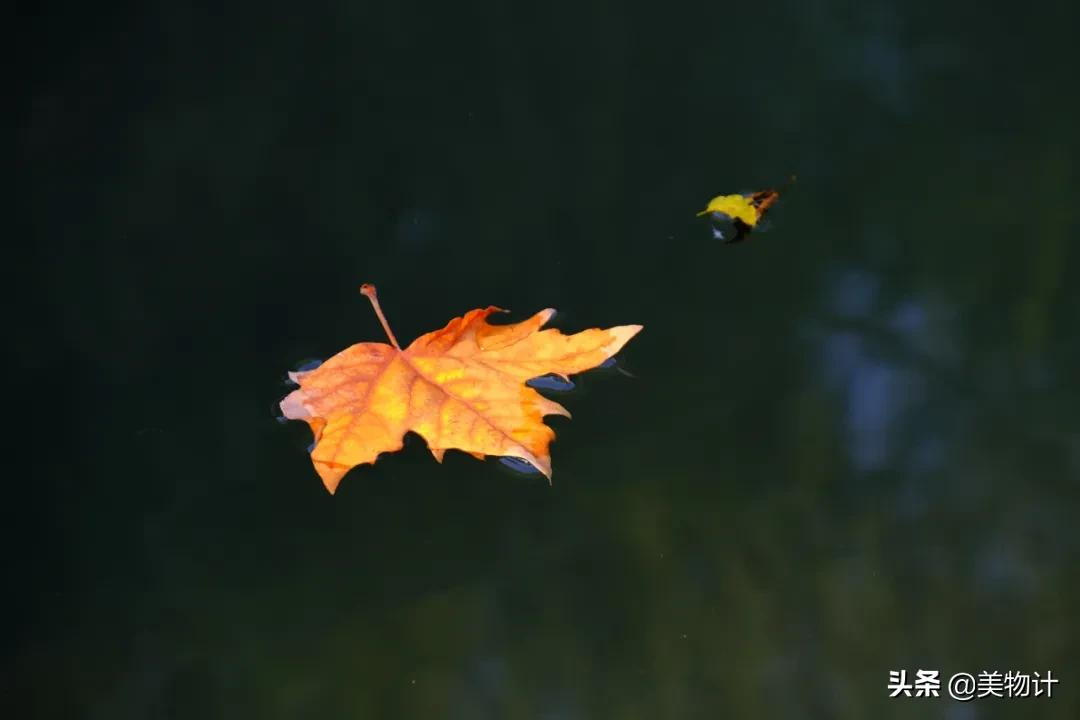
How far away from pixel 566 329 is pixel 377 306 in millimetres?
246

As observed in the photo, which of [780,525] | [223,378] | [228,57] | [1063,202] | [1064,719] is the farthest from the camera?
[228,57]

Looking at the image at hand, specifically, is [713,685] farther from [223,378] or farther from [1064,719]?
[223,378]

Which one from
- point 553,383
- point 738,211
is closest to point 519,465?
point 553,383

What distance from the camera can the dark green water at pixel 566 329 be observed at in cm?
113

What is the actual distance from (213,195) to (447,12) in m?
0.48

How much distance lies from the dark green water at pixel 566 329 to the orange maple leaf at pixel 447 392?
3cm

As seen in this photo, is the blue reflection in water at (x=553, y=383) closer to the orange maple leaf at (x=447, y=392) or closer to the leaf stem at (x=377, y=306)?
the orange maple leaf at (x=447, y=392)

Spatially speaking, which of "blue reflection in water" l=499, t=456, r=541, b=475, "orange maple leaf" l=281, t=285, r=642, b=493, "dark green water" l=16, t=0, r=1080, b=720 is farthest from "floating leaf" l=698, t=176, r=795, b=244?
"blue reflection in water" l=499, t=456, r=541, b=475

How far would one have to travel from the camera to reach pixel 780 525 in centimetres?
119

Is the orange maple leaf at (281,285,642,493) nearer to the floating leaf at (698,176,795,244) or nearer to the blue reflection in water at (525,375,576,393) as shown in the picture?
the blue reflection in water at (525,375,576,393)

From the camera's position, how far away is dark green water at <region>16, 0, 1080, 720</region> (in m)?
1.13

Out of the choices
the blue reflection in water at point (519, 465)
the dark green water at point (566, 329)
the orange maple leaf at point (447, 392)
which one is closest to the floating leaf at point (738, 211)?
the dark green water at point (566, 329)

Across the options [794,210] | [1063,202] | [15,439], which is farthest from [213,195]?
[1063,202]

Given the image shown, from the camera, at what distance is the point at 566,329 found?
134cm
